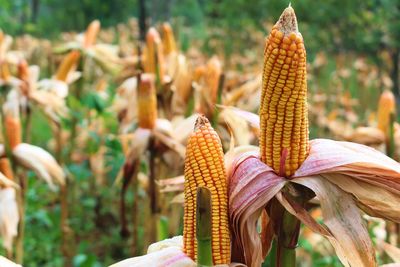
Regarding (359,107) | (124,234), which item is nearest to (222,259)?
(124,234)

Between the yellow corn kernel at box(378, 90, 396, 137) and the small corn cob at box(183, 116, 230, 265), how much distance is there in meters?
1.25

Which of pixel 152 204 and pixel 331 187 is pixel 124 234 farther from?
pixel 331 187

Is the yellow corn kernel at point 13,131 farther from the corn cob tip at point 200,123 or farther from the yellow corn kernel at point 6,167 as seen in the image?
the corn cob tip at point 200,123

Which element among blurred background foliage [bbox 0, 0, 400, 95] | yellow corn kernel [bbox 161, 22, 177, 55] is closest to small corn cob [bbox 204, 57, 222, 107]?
yellow corn kernel [bbox 161, 22, 177, 55]

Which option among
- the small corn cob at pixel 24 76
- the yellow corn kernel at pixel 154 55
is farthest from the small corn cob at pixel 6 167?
the small corn cob at pixel 24 76

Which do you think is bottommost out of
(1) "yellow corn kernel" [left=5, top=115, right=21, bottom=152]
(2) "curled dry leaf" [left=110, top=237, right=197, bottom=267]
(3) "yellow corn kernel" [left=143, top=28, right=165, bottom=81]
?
(2) "curled dry leaf" [left=110, top=237, right=197, bottom=267]

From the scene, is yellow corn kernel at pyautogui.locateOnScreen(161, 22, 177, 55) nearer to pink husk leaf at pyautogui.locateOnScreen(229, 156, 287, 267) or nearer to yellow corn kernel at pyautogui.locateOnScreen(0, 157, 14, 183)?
yellow corn kernel at pyautogui.locateOnScreen(0, 157, 14, 183)

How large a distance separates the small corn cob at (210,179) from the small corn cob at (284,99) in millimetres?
88

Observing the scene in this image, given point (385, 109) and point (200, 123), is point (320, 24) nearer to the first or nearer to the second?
point (385, 109)

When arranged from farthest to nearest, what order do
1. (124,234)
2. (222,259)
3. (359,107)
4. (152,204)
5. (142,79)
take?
1. (359,107)
2. (124,234)
3. (152,204)
4. (142,79)
5. (222,259)

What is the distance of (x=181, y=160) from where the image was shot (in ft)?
7.68

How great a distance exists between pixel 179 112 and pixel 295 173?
5.68 ft

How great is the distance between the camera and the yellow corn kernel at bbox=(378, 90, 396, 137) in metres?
2.05

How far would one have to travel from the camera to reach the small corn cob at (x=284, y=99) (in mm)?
898
